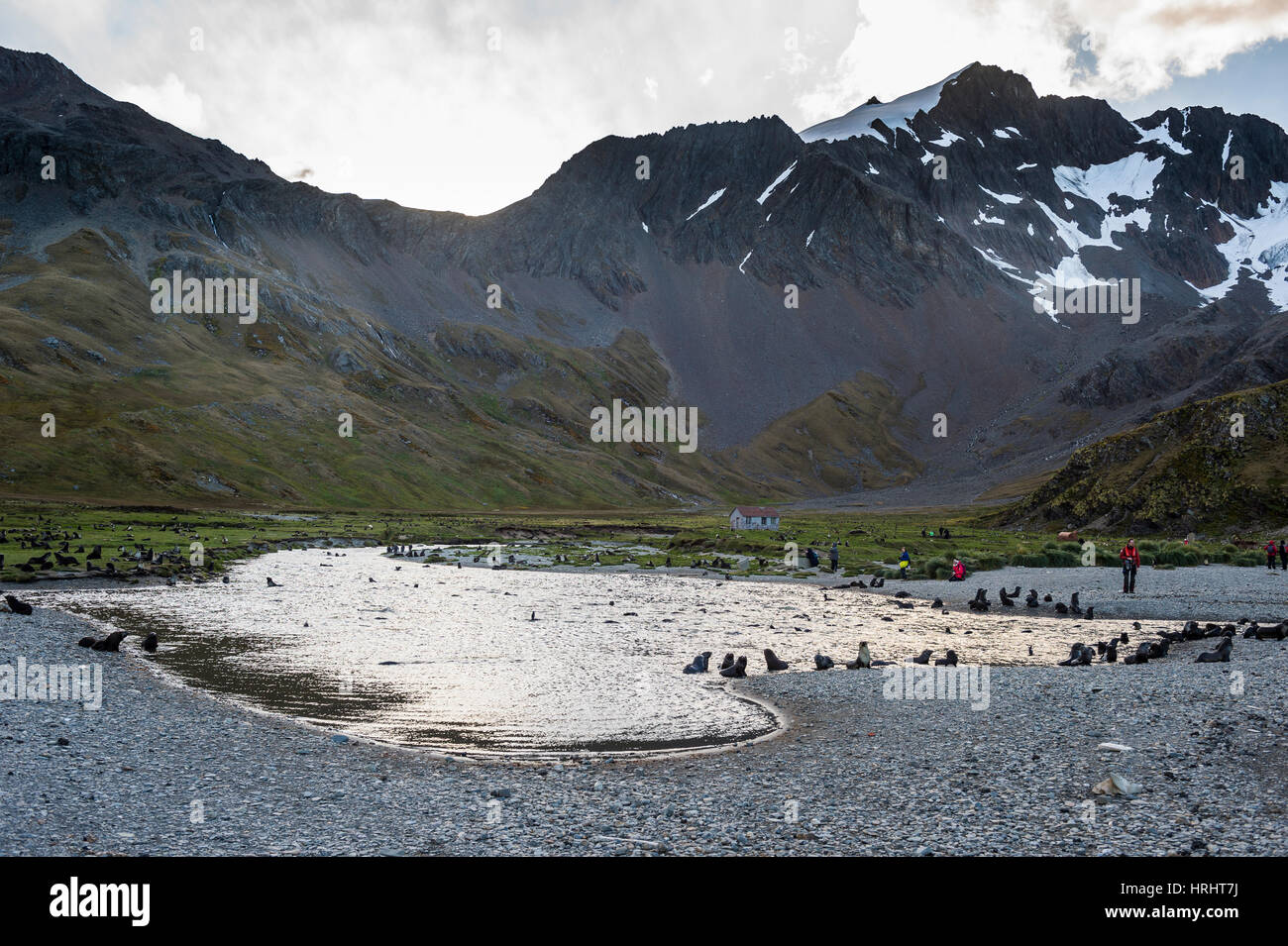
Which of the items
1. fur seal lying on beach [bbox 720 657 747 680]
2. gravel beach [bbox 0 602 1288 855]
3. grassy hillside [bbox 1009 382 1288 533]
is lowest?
fur seal lying on beach [bbox 720 657 747 680]

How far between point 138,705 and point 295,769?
8.28 m

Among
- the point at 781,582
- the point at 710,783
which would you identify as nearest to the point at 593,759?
the point at 710,783

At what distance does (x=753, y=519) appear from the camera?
121500mm

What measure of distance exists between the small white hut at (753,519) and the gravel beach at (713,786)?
3776 inches

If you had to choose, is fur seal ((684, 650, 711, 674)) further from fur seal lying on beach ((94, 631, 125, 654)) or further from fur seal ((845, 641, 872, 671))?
fur seal lying on beach ((94, 631, 125, 654))

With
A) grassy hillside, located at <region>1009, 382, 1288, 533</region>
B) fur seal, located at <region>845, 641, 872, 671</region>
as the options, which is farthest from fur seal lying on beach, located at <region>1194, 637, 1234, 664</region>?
grassy hillside, located at <region>1009, 382, 1288, 533</region>

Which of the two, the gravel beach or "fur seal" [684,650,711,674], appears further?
"fur seal" [684,650,711,674]

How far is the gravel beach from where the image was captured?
13734 millimetres

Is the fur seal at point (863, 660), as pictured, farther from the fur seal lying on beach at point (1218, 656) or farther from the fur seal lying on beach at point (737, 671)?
the fur seal lying on beach at point (1218, 656)

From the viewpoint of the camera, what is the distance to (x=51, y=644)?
105 feet

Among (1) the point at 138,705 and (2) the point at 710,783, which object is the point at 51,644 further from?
(2) the point at 710,783

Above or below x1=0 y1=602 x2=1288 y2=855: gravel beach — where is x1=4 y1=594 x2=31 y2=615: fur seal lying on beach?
above

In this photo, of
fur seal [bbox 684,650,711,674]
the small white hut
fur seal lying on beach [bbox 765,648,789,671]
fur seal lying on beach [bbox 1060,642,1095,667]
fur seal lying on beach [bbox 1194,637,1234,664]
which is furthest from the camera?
the small white hut

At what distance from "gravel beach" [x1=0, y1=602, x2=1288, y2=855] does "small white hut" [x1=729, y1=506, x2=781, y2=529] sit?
95.9 metres
